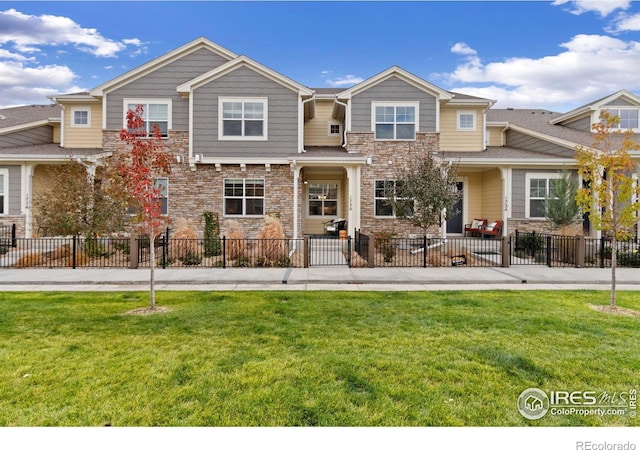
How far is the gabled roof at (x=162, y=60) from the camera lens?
16.8 m

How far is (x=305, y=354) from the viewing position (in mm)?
4586


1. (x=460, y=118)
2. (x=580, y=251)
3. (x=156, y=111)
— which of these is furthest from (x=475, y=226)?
(x=156, y=111)

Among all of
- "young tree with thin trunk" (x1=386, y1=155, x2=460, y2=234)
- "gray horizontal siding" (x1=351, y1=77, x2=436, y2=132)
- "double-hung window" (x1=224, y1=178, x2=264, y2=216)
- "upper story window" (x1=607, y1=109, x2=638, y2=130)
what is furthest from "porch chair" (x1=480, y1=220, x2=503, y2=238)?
"double-hung window" (x1=224, y1=178, x2=264, y2=216)

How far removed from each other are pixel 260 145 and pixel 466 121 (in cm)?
1062

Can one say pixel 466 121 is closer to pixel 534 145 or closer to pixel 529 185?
pixel 534 145

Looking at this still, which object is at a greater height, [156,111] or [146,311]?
[156,111]

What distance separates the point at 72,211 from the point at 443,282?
12.5m

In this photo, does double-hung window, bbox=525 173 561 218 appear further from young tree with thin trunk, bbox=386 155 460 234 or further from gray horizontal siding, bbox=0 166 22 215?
gray horizontal siding, bbox=0 166 22 215

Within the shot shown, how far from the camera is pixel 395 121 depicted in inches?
680

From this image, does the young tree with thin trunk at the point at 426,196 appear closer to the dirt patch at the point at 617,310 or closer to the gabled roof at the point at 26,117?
the dirt patch at the point at 617,310

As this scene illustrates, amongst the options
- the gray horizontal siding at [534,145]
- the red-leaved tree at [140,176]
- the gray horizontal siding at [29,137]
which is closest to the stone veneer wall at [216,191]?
the gray horizontal siding at [29,137]

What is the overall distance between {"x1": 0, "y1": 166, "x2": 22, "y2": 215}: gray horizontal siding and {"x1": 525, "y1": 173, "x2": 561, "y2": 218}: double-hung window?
2321 centimetres

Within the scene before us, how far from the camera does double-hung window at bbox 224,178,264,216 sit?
1683 centimetres

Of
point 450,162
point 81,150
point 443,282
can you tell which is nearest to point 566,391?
point 443,282
